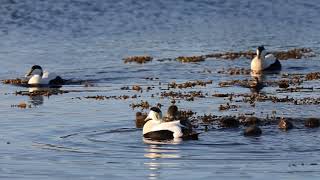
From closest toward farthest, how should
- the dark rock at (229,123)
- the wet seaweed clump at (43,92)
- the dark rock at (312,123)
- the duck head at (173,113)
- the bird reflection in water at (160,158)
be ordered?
the bird reflection in water at (160,158) < the dark rock at (312,123) < the duck head at (173,113) < the dark rock at (229,123) < the wet seaweed clump at (43,92)

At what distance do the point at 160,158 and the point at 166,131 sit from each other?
2.80 meters

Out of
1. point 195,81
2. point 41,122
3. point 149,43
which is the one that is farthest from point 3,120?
point 149,43

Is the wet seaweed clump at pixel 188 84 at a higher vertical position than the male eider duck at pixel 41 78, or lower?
lower

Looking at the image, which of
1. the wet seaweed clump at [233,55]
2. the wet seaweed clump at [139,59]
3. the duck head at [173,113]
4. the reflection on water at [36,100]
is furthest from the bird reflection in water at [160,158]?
the wet seaweed clump at [233,55]

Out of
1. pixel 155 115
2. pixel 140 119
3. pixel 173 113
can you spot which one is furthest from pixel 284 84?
pixel 155 115

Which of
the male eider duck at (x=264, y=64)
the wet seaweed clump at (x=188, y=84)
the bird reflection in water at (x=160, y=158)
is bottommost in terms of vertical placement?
the bird reflection in water at (x=160, y=158)

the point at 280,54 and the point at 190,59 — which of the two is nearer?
the point at 190,59

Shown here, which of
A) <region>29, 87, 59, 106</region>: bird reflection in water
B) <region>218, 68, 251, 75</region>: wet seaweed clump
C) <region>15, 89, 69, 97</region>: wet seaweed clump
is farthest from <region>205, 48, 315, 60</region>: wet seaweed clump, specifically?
<region>15, 89, 69, 97</region>: wet seaweed clump

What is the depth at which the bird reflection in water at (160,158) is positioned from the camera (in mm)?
19266

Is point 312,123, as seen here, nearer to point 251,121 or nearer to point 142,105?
point 251,121

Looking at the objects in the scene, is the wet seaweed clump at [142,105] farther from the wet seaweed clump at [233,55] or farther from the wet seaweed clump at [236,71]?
the wet seaweed clump at [233,55]

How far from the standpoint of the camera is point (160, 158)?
20.7 m

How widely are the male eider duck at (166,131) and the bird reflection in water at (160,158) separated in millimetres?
585

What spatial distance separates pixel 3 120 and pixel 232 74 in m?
11.4
